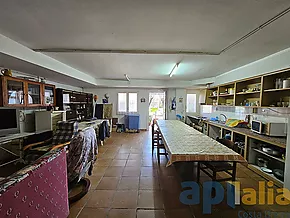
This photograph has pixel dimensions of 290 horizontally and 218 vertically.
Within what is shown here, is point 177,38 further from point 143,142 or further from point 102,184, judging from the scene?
point 143,142

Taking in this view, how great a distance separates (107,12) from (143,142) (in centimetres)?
470

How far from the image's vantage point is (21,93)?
12.2ft

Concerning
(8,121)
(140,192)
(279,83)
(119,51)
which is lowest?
(140,192)

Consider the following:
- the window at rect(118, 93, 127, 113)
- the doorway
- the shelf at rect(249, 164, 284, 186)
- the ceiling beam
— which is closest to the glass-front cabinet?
the ceiling beam

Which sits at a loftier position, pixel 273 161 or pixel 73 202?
pixel 273 161

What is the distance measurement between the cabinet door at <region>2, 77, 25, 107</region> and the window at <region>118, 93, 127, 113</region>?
16.2ft

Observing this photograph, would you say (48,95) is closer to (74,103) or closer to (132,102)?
(74,103)

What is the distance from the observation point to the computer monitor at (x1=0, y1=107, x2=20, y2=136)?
3429 millimetres

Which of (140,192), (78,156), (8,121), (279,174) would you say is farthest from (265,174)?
(8,121)

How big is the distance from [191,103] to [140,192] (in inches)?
261

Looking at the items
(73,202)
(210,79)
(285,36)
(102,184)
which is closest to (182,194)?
(102,184)

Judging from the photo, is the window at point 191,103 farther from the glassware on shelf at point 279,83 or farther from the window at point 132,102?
the glassware on shelf at point 279,83

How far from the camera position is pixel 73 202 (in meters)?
2.41

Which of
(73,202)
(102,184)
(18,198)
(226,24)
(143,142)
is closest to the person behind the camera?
(18,198)
